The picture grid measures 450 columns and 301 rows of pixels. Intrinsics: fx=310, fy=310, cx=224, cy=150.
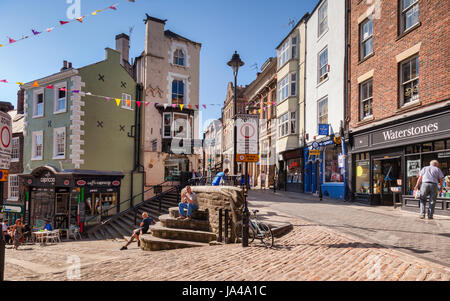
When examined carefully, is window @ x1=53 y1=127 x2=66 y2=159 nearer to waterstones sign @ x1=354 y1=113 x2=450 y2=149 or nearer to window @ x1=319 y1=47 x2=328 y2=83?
window @ x1=319 y1=47 x2=328 y2=83

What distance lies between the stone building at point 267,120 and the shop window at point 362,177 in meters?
12.3

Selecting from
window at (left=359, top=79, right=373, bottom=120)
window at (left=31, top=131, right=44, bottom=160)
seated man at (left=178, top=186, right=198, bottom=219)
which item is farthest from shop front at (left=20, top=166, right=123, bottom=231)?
window at (left=359, top=79, right=373, bottom=120)

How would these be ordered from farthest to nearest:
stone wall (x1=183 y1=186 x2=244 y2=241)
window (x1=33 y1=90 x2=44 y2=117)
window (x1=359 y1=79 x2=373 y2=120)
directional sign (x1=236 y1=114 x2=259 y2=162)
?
window (x1=33 y1=90 x2=44 y2=117), window (x1=359 y1=79 x2=373 y2=120), directional sign (x1=236 y1=114 x2=259 y2=162), stone wall (x1=183 y1=186 x2=244 y2=241)

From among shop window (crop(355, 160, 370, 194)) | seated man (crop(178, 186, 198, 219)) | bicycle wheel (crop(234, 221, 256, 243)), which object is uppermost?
shop window (crop(355, 160, 370, 194))

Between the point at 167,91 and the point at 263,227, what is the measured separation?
759 inches

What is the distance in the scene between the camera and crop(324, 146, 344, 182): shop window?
18.0 metres

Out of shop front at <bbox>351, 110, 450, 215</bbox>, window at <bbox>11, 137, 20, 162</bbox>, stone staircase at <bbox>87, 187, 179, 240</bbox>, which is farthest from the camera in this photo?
window at <bbox>11, 137, 20, 162</bbox>

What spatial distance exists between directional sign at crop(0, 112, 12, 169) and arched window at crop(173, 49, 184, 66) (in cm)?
2253

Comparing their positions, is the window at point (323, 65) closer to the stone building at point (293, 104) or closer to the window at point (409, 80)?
the stone building at point (293, 104)

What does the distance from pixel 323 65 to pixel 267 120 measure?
11.4m

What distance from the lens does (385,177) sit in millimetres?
14117

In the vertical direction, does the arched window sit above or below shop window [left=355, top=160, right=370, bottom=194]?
above
